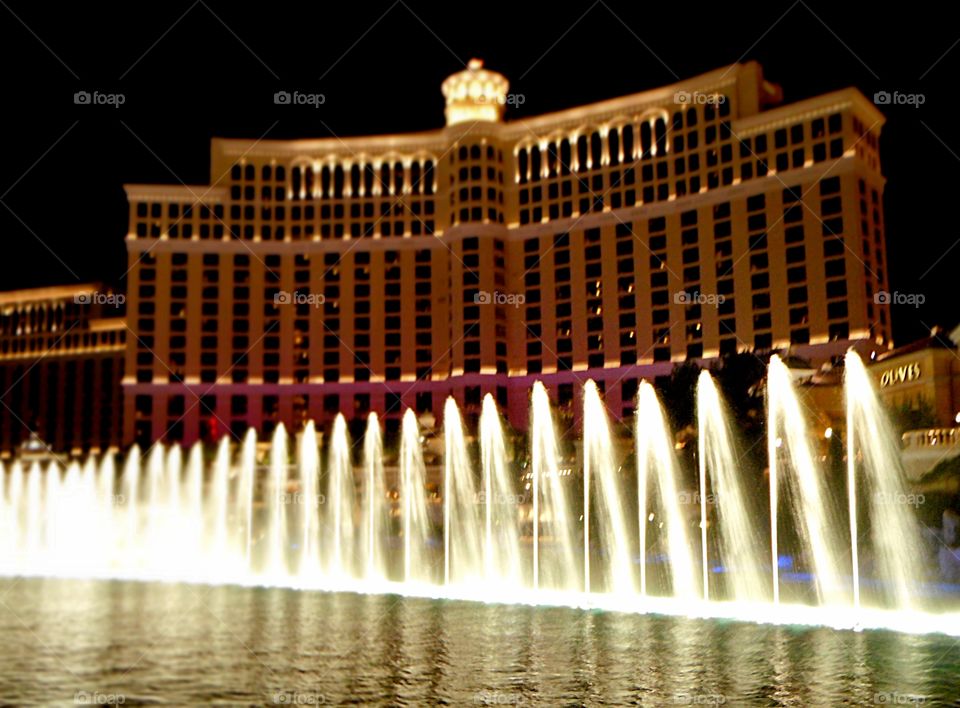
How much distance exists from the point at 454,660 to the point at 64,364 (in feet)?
393

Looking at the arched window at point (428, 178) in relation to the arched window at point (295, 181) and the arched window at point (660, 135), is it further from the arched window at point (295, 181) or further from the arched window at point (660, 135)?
the arched window at point (660, 135)

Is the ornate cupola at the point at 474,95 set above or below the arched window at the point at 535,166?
above

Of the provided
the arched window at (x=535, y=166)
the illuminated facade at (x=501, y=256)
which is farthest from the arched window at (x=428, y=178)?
the arched window at (x=535, y=166)

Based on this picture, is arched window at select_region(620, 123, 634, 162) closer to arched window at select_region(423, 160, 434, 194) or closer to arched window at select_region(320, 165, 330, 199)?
arched window at select_region(423, 160, 434, 194)

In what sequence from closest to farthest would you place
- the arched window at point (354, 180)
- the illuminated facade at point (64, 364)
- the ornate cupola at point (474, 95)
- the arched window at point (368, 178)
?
the ornate cupola at point (474, 95) → the arched window at point (368, 178) → the arched window at point (354, 180) → the illuminated facade at point (64, 364)

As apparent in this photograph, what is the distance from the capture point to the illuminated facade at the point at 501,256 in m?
79.9

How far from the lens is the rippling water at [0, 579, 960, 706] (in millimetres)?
16078

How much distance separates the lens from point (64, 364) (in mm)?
127000

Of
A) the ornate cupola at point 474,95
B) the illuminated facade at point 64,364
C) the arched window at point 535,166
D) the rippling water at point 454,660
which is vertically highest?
the ornate cupola at point 474,95

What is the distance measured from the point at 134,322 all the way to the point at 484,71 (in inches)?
1647

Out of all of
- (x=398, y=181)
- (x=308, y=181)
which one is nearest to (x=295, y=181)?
(x=308, y=181)

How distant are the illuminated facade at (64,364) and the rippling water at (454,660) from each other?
336ft

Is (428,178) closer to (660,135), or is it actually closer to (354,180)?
(354,180)

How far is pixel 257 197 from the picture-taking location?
10162 centimetres
